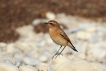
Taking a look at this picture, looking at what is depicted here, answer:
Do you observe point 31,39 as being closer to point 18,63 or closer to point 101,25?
point 101,25

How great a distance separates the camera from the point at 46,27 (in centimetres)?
1820

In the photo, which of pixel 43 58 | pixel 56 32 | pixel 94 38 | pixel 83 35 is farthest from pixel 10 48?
pixel 56 32

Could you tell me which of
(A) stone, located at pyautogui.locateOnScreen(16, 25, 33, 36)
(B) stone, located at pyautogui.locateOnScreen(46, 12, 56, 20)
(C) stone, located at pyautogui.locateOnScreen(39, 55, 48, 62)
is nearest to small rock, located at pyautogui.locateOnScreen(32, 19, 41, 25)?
(A) stone, located at pyautogui.locateOnScreen(16, 25, 33, 36)

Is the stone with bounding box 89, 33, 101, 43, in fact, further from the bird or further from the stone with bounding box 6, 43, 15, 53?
the bird

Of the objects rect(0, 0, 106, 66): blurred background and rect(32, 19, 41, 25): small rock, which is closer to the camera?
rect(0, 0, 106, 66): blurred background

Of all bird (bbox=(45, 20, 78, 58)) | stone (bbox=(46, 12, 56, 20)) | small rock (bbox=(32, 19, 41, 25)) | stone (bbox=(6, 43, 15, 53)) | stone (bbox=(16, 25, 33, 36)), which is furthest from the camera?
stone (bbox=(46, 12, 56, 20))

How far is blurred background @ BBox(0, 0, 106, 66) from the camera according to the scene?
15.7 m

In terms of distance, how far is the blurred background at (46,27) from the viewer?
1570cm

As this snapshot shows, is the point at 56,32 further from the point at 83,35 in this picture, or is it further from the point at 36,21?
the point at 36,21

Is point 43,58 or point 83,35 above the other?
point 83,35

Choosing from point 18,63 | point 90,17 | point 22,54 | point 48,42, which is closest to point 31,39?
point 48,42

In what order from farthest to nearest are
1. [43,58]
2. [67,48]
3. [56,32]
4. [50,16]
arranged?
[50,16] < [67,48] < [43,58] < [56,32]

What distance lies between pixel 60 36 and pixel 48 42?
6.65 meters

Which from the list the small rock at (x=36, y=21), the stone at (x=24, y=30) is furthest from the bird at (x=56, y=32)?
the small rock at (x=36, y=21)
